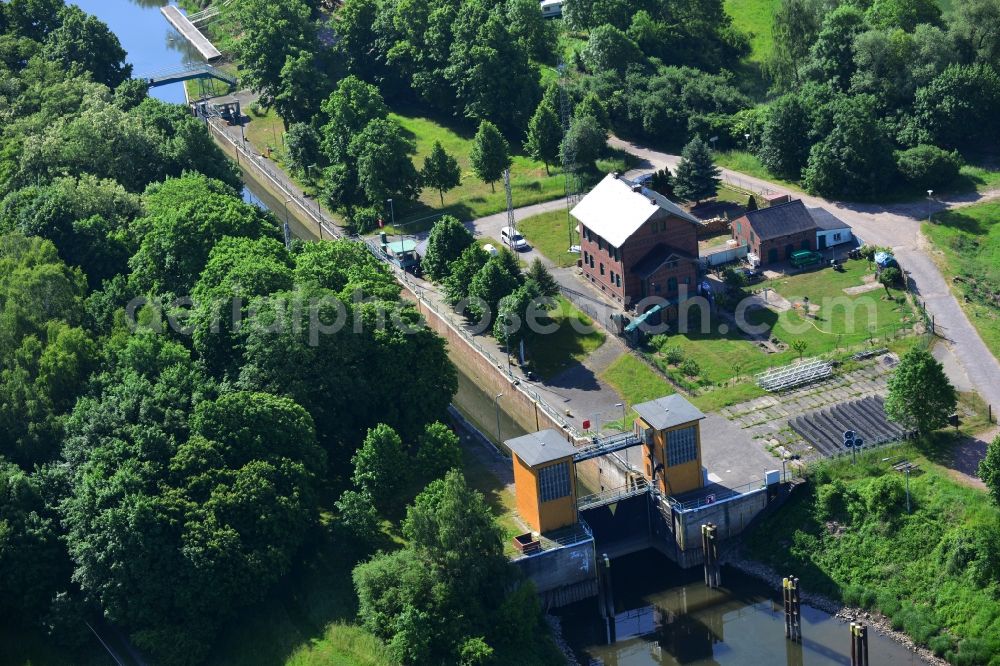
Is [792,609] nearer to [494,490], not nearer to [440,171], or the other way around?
[494,490]

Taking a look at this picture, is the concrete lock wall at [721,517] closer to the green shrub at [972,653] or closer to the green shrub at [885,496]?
the green shrub at [885,496]

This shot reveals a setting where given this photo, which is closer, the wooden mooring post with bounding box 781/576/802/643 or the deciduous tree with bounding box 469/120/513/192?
the wooden mooring post with bounding box 781/576/802/643

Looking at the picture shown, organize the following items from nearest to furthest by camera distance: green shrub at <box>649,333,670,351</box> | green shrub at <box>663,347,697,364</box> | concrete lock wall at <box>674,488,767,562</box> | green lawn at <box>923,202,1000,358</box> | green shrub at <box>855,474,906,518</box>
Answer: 1. green shrub at <box>855,474,906,518</box>
2. concrete lock wall at <box>674,488,767,562</box>
3. green lawn at <box>923,202,1000,358</box>
4. green shrub at <box>663,347,697,364</box>
5. green shrub at <box>649,333,670,351</box>

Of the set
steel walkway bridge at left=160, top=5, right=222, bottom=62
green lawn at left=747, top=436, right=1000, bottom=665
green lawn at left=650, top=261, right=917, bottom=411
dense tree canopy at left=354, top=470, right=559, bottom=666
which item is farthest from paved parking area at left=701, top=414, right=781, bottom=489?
steel walkway bridge at left=160, top=5, right=222, bottom=62

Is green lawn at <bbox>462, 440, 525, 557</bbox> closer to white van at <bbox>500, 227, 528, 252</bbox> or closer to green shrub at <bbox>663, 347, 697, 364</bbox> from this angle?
green shrub at <bbox>663, 347, 697, 364</bbox>

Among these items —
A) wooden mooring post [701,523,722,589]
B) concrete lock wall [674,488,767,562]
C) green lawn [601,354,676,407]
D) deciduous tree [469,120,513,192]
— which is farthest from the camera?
deciduous tree [469,120,513,192]

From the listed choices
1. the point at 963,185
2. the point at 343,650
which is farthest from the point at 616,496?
the point at 963,185
